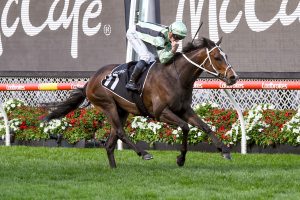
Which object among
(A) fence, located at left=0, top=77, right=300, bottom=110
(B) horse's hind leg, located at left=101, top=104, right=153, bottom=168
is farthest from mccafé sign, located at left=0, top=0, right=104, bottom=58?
(B) horse's hind leg, located at left=101, top=104, right=153, bottom=168

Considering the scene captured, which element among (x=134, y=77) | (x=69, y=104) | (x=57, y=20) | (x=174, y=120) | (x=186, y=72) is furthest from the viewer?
(x=57, y=20)

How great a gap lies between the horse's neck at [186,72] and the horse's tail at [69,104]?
4.47 feet

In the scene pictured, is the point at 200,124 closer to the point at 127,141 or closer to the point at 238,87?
the point at 127,141

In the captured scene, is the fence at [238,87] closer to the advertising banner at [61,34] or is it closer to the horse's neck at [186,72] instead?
the advertising banner at [61,34]

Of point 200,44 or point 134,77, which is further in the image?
point 134,77

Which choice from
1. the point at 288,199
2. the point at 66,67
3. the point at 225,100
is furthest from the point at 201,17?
the point at 288,199

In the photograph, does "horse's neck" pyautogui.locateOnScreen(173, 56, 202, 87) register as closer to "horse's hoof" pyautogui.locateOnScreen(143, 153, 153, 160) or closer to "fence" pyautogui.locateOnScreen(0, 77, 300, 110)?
"horse's hoof" pyautogui.locateOnScreen(143, 153, 153, 160)

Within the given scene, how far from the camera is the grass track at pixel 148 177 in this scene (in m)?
7.62

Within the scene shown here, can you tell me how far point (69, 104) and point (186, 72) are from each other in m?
1.70

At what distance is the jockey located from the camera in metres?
9.42

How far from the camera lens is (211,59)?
9.27 metres

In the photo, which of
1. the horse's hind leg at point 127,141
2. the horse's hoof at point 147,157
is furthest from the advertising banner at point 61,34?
the horse's hoof at point 147,157

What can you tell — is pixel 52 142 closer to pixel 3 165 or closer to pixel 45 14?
pixel 45 14

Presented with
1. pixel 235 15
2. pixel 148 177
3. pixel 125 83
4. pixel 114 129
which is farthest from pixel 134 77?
pixel 235 15
